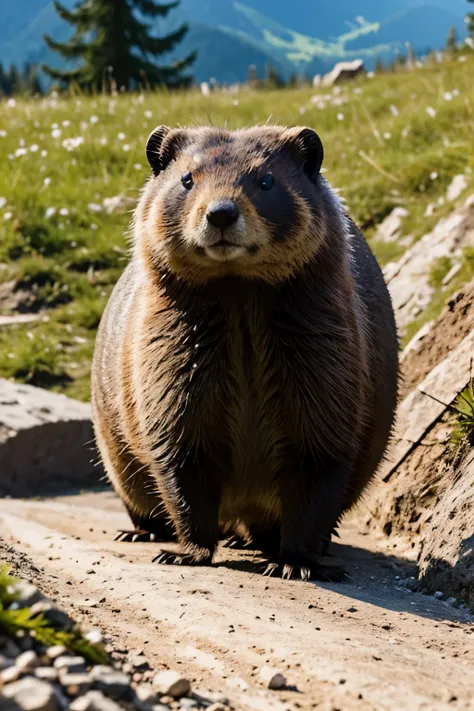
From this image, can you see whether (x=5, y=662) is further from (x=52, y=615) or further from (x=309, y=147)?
(x=309, y=147)

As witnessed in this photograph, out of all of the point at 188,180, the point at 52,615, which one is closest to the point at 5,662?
the point at 52,615

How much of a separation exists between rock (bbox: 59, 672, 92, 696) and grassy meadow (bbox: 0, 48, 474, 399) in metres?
5.43

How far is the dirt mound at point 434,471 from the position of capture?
14.4 feet

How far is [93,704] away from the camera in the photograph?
7.36 ft

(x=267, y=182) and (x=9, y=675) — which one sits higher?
(x=267, y=182)

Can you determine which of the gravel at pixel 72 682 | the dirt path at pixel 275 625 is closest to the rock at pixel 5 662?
the gravel at pixel 72 682

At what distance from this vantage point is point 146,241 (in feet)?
15.3

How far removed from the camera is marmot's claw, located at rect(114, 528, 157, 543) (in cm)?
563

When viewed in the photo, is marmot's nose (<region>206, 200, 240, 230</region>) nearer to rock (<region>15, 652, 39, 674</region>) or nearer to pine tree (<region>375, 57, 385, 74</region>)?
rock (<region>15, 652, 39, 674</region>)

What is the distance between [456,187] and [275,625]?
625cm

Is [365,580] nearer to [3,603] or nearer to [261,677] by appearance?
[261,677]

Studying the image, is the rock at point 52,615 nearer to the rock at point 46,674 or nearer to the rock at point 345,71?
the rock at point 46,674

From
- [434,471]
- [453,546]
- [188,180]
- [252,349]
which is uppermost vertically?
[188,180]

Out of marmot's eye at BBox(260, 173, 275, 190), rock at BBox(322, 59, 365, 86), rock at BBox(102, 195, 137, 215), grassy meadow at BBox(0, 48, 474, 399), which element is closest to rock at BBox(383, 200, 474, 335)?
grassy meadow at BBox(0, 48, 474, 399)
